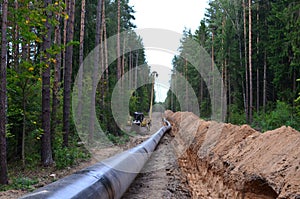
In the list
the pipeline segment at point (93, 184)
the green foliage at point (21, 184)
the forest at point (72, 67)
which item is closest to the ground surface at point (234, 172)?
the green foliage at point (21, 184)

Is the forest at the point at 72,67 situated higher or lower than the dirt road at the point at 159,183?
higher

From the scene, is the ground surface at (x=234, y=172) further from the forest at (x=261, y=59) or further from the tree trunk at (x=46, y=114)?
the forest at (x=261, y=59)

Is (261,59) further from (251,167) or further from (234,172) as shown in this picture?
(251,167)

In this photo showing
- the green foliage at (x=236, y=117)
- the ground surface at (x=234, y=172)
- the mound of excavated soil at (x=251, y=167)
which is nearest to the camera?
the mound of excavated soil at (x=251, y=167)

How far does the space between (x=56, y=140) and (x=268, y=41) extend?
20.2 metres

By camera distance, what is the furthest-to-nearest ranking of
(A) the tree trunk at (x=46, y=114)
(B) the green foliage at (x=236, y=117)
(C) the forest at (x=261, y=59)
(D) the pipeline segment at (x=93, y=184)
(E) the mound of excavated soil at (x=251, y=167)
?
(B) the green foliage at (x=236, y=117), (C) the forest at (x=261, y=59), (A) the tree trunk at (x=46, y=114), (E) the mound of excavated soil at (x=251, y=167), (D) the pipeline segment at (x=93, y=184)

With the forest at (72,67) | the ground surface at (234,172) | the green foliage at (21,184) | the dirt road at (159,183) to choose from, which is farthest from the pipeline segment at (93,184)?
the forest at (72,67)

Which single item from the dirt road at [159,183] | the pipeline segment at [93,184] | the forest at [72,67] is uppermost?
the forest at [72,67]

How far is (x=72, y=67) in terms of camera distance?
22594 mm

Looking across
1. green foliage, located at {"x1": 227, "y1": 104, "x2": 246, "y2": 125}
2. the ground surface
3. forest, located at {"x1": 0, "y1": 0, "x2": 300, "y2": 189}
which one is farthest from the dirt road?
green foliage, located at {"x1": 227, "y1": 104, "x2": 246, "y2": 125}

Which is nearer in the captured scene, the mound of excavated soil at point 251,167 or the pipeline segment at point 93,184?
the pipeline segment at point 93,184

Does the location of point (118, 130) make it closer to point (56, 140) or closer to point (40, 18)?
point (56, 140)

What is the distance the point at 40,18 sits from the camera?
7602mm

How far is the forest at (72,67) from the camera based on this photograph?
7.62m
